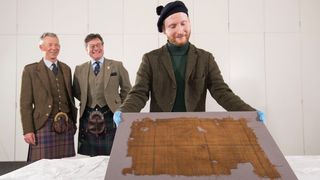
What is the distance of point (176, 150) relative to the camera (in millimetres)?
911

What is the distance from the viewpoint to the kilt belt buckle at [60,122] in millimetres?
2514

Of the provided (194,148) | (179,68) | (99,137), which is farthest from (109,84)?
(194,148)

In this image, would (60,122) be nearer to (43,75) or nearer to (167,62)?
(43,75)

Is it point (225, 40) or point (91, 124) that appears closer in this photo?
point (91, 124)

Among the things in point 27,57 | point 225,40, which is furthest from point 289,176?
point 27,57

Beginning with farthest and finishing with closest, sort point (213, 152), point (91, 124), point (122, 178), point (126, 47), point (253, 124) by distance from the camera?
point (126, 47), point (91, 124), point (253, 124), point (213, 152), point (122, 178)

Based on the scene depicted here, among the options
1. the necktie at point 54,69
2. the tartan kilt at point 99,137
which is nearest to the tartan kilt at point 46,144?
the tartan kilt at point 99,137

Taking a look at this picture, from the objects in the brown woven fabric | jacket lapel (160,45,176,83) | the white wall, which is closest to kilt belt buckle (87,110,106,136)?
jacket lapel (160,45,176,83)

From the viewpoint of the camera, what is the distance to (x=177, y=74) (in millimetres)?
1690

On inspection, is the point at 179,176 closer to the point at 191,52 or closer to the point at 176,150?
the point at 176,150

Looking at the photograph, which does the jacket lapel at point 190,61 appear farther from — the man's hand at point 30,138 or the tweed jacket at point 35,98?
the man's hand at point 30,138

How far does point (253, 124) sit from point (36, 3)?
12.5 ft

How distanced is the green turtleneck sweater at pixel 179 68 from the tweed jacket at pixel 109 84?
1.09 meters

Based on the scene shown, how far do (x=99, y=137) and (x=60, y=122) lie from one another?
344 millimetres
